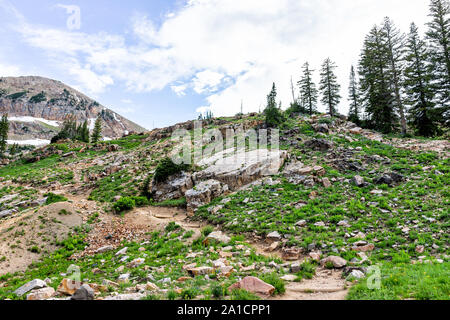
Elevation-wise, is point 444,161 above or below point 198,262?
above

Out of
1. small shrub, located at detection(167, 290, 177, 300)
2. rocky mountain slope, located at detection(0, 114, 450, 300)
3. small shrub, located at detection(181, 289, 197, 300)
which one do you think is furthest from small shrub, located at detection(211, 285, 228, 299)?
small shrub, located at detection(167, 290, 177, 300)

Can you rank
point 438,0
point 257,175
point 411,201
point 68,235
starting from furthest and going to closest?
1. point 438,0
2. point 257,175
3. point 68,235
4. point 411,201

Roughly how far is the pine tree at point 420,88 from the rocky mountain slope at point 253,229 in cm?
649

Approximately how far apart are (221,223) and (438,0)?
142ft

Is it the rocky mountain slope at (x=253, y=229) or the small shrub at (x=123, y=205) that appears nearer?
the rocky mountain slope at (x=253, y=229)

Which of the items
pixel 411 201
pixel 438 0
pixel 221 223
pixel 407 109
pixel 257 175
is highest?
pixel 438 0

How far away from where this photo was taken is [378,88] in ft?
108

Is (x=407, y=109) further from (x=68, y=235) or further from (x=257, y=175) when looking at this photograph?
(x=68, y=235)

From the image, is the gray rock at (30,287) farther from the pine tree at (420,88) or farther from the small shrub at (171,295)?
the pine tree at (420,88)

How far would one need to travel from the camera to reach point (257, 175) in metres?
21.3

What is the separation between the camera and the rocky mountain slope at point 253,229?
677 centimetres

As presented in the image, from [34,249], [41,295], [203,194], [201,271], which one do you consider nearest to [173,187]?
[203,194]

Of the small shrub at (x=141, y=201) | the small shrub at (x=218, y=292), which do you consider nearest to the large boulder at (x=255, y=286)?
the small shrub at (x=218, y=292)
